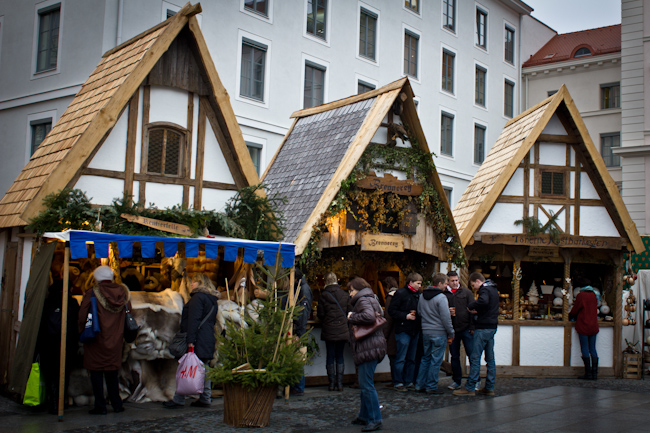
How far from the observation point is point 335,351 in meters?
11.9

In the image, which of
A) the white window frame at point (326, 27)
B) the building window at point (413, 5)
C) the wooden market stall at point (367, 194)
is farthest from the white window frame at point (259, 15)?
the wooden market stall at point (367, 194)

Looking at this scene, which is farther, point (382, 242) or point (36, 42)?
point (36, 42)

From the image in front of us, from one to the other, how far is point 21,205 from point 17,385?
8.22 ft

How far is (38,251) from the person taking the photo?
31.6 feet

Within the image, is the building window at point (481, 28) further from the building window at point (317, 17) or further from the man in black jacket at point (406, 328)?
the man in black jacket at point (406, 328)

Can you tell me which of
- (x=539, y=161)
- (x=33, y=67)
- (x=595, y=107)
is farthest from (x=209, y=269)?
(x=595, y=107)

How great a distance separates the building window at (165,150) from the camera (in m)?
11.0

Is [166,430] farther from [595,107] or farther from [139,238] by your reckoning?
[595,107]

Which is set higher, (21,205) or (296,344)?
(21,205)

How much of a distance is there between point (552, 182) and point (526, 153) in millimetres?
933

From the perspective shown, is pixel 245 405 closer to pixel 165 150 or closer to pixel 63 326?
pixel 63 326

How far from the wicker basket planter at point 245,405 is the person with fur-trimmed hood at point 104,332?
159 centimetres

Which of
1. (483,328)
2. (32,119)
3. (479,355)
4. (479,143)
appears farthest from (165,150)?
(479,143)

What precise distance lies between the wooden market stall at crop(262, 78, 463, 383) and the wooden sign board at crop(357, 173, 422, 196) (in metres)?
0.02
